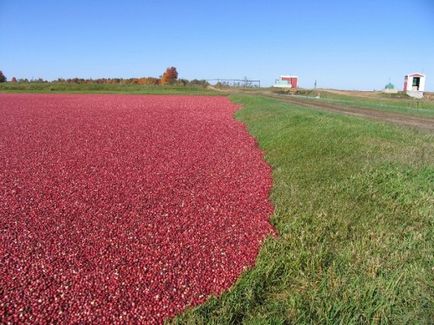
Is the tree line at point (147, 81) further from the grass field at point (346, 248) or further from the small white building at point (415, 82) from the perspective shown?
the grass field at point (346, 248)

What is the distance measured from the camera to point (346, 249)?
14.9ft

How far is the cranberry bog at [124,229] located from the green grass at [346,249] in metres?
0.34

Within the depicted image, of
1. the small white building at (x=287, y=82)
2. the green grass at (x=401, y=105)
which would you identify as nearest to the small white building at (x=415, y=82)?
the green grass at (x=401, y=105)

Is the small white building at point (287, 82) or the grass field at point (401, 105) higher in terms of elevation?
the small white building at point (287, 82)

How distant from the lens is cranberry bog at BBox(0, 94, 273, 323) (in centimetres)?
377

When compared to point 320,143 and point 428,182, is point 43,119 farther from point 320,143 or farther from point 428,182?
point 428,182

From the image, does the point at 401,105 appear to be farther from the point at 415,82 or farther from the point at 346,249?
the point at 346,249

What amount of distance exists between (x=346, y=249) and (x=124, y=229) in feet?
10.3

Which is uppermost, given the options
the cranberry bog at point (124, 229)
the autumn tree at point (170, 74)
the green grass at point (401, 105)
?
the autumn tree at point (170, 74)

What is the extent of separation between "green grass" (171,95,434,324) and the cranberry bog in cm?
34

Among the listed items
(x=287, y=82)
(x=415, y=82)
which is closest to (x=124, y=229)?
(x=415, y=82)

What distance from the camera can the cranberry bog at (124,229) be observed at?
377 cm

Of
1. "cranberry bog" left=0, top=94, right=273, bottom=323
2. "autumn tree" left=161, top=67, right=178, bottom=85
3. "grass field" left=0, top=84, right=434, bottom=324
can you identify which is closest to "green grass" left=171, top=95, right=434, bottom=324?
"grass field" left=0, top=84, right=434, bottom=324

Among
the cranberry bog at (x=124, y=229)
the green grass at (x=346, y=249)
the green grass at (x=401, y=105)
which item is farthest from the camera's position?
the green grass at (x=401, y=105)
